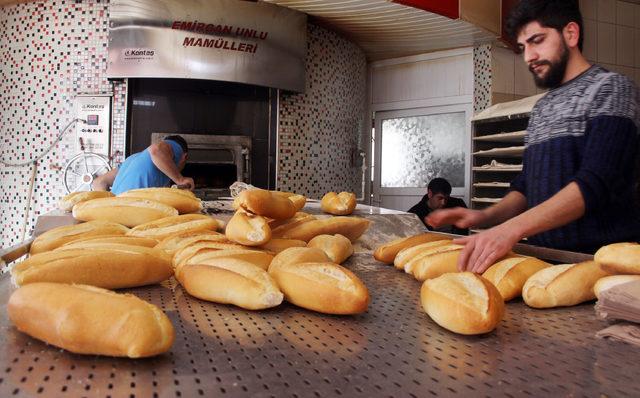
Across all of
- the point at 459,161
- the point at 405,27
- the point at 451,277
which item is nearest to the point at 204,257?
the point at 451,277

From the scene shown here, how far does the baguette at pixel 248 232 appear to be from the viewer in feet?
3.32

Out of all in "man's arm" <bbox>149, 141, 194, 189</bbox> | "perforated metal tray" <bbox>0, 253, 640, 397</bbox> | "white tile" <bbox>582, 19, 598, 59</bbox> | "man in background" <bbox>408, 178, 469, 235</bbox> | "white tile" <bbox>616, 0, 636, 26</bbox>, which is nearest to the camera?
"perforated metal tray" <bbox>0, 253, 640, 397</bbox>

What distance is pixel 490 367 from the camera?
1.93 feet

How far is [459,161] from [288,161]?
2.21 meters

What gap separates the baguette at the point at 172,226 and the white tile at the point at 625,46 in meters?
6.85

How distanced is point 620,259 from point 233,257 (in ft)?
2.29

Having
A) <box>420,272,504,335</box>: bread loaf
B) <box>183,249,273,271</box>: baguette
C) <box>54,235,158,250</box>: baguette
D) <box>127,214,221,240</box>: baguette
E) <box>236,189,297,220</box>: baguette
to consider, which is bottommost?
<box>420,272,504,335</box>: bread loaf

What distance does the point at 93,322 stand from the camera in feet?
1.85

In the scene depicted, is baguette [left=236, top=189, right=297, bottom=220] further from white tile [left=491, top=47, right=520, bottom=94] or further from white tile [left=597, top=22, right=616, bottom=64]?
white tile [left=597, top=22, right=616, bottom=64]

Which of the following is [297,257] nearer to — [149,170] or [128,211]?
[128,211]

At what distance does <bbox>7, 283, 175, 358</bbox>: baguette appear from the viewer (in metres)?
0.56

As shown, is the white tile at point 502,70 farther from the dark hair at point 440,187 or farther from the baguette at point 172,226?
the baguette at point 172,226

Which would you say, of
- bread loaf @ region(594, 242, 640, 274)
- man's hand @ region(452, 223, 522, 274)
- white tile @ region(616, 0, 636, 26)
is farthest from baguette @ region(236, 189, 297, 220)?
white tile @ region(616, 0, 636, 26)

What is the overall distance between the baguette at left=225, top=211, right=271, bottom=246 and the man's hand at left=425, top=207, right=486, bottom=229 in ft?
1.77
